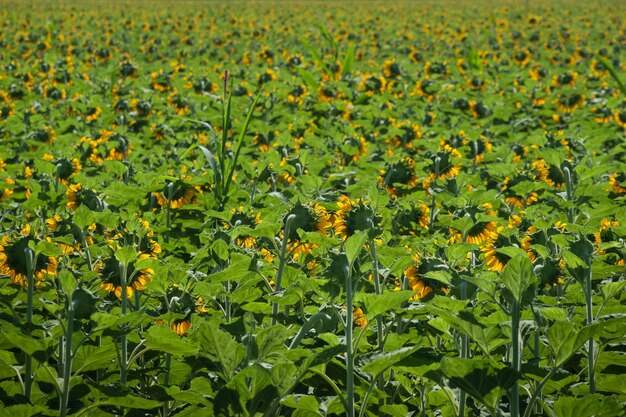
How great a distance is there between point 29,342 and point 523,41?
54.3 feet

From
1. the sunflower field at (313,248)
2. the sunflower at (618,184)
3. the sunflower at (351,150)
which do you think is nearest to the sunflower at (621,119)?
the sunflower field at (313,248)

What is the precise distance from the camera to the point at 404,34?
60.5 feet

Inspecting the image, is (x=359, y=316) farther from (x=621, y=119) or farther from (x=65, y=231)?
(x=621, y=119)

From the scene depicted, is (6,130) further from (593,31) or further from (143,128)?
(593,31)

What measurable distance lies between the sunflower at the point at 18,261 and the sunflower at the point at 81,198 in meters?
0.99

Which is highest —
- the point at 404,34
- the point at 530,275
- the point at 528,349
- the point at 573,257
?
the point at 530,275

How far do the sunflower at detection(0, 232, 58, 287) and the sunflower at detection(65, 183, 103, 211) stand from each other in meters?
0.99

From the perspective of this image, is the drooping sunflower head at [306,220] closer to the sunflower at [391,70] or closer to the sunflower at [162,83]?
the sunflower at [162,83]

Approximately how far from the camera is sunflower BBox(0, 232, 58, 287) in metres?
2.58

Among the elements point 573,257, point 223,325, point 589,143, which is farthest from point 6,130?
point 573,257

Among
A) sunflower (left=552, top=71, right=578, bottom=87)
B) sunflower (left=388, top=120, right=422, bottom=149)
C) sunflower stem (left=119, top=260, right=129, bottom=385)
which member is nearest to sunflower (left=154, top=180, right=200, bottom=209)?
sunflower stem (left=119, top=260, right=129, bottom=385)

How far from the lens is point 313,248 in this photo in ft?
10.1

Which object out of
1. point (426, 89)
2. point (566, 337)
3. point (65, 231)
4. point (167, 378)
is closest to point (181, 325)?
point (167, 378)

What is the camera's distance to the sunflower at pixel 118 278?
262cm
